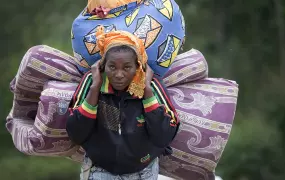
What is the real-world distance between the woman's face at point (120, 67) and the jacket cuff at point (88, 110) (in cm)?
15

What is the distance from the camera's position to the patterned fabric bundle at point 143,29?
13.5 ft

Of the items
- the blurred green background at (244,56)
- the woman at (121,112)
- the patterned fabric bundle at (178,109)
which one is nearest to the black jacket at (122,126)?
the woman at (121,112)

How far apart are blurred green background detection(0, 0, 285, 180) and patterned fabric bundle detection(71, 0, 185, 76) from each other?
3918mm

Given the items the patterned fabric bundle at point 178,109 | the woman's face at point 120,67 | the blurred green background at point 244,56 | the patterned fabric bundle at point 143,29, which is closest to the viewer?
the woman's face at point 120,67

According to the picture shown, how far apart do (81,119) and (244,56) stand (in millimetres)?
4809

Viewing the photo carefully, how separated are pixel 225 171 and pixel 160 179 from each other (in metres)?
2.89

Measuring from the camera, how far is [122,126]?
395 centimetres

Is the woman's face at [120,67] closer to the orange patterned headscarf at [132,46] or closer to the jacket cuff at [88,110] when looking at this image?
the orange patterned headscarf at [132,46]

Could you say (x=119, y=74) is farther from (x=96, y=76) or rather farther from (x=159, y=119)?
(x=159, y=119)

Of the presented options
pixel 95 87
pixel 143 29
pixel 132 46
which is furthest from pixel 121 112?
pixel 143 29

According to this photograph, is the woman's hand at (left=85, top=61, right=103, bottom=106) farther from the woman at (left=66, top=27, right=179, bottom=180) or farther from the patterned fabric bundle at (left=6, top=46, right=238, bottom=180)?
the patterned fabric bundle at (left=6, top=46, right=238, bottom=180)

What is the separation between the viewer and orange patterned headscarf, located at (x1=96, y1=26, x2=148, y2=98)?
3.85m

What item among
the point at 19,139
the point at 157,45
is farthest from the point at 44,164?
the point at 157,45

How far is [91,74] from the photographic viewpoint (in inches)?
158
